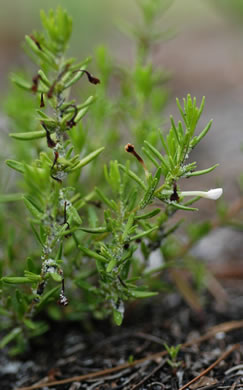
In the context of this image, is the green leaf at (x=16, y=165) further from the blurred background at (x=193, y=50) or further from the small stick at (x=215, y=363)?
the blurred background at (x=193, y=50)

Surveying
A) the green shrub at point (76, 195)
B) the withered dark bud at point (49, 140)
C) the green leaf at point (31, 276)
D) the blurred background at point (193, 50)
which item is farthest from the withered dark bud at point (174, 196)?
the blurred background at point (193, 50)

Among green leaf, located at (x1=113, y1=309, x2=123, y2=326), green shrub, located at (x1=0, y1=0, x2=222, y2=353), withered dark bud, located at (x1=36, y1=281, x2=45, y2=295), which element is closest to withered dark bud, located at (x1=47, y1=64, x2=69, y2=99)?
green shrub, located at (x1=0, y1=0, x2=222, y2=353)

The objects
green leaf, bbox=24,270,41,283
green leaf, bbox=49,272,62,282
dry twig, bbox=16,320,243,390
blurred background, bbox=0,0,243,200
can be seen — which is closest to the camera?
green leaf, bbox=49,272,62,282

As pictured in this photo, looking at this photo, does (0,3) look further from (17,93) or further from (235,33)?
(17,93)

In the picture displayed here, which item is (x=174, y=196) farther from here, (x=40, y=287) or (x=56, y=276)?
(x=40, y=287)

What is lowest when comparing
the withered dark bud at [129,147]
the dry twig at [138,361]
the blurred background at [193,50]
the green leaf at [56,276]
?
the dry twig at [138,361]

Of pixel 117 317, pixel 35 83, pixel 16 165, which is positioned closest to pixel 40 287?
pixel 117 317

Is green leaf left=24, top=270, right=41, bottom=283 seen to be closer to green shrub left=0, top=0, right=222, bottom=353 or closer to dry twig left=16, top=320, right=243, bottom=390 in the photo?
green shrub left=0, top=0, right=222, bottom=353

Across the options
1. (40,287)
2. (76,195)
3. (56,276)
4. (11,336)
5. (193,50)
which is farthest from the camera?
(193,50)
